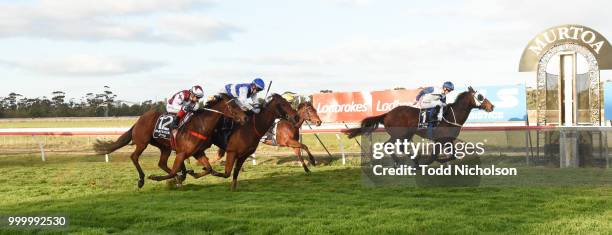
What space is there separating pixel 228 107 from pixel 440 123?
441 centimetres

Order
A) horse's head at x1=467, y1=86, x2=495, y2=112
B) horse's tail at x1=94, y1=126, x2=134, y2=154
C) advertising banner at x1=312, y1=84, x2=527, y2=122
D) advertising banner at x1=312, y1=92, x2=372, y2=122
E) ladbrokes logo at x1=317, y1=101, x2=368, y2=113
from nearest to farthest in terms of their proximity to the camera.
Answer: horse's tail at x1=94, y1=126, x2=134, y2=154 → horse's head at x1=467, y1=86, x2=495, y2=112 → advertising banner at x1=312, y1=84, x2=527, y2=122 → advertising banner at x1=312, y1=92, x2=372, y2=122 → ladbrokes logo at x1=317, y1=101, x2=368, y2=113

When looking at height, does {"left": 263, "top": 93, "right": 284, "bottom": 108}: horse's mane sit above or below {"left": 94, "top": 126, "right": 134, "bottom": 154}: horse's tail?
above

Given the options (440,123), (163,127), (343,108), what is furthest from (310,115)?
(343,108)

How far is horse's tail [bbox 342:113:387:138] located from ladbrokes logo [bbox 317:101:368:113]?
6.65 m

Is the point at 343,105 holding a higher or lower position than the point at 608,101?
higher

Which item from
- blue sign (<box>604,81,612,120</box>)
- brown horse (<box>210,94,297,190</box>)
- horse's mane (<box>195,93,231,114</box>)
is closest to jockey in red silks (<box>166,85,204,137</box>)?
horse's mane (<box>195,93,231,114</box>)

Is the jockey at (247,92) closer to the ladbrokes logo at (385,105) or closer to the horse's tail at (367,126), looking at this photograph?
the horse's tail at (367,126)

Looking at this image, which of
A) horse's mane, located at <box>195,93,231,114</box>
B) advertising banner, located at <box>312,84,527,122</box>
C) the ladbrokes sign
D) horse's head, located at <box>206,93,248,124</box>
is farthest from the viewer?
the ladbrokes sign

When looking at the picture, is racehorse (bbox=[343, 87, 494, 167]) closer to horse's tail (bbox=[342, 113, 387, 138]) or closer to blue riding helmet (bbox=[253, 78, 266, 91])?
horse's tail (bbox=[342, 113, 387, 138])

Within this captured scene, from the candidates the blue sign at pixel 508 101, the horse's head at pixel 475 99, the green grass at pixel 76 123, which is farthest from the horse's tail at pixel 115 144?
the green grass at pixel 76 123

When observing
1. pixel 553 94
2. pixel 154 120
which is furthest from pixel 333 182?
pixel 553 94

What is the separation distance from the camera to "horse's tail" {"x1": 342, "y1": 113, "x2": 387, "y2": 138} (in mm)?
12266

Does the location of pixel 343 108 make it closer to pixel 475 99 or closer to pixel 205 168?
pixel 475 99

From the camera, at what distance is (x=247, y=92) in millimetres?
9289
